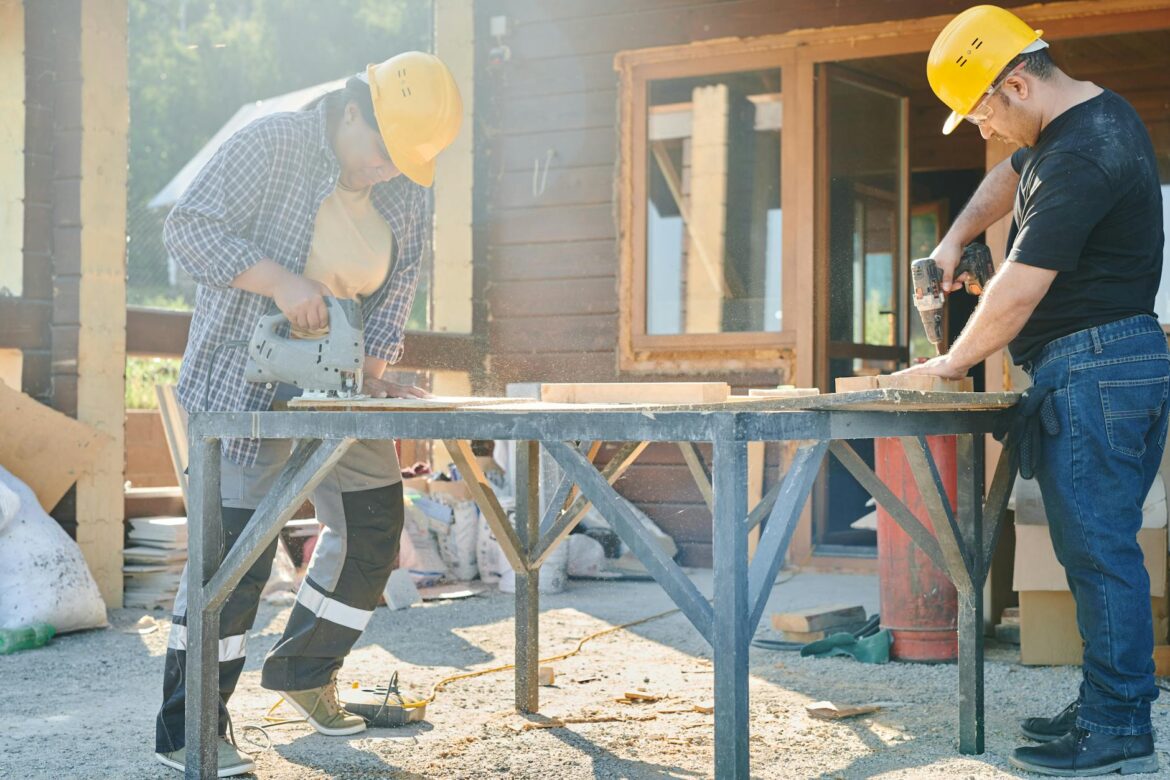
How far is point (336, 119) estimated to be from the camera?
3197mm

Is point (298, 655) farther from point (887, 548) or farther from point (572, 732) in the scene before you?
point (887, 548)

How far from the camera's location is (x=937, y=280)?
3291 mm

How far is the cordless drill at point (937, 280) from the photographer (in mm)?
3273

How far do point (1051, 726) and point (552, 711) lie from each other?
4.50 ft

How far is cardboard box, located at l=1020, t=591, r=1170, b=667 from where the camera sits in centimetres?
422

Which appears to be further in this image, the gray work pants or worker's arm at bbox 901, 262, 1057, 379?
the gray work pants

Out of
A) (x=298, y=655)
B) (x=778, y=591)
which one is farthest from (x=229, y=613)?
(x=778, y=591)

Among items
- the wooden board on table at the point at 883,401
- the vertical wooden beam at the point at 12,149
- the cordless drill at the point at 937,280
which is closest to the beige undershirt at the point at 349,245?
the wooden board on table at the point at 883,401

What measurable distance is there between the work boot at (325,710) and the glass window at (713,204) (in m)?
3.88

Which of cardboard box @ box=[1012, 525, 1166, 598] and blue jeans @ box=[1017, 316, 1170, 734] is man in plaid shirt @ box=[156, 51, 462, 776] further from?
cardboard box @ box=[1012, 525, 1166, 598]

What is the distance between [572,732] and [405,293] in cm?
130

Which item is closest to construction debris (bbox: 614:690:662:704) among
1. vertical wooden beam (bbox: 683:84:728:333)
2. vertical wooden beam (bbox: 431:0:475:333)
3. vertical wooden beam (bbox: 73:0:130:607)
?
vertical wooden beam (bbox: 73:0:130:607)

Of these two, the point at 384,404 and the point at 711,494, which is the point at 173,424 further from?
the point at 711,494

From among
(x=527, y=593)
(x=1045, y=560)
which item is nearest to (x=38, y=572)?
(x=527, y=593)
